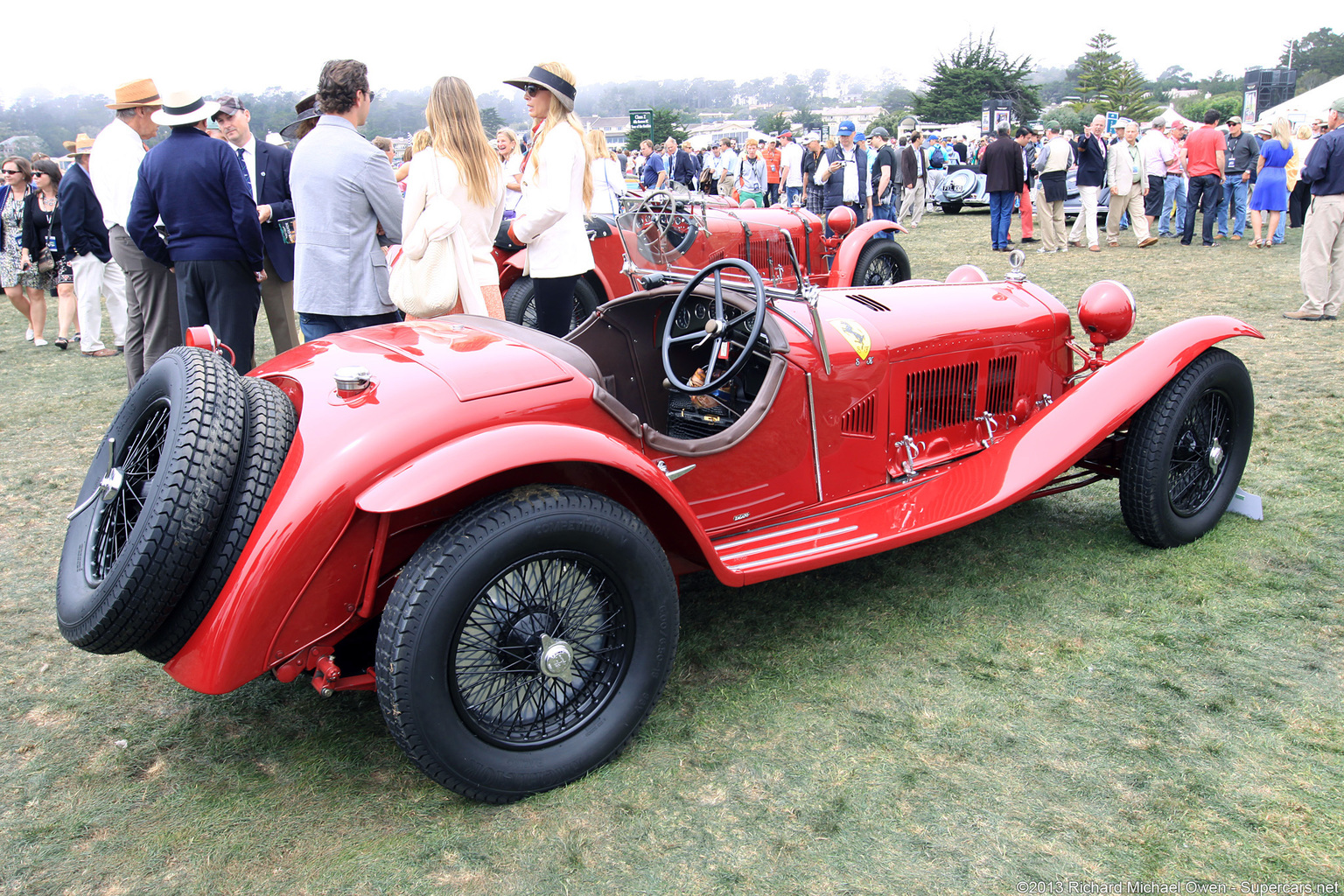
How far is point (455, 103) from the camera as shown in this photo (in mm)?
4188

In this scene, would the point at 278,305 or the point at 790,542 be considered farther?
the point at 278,305

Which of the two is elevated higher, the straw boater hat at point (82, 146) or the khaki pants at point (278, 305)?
the straw boater hat at point (82, 146)

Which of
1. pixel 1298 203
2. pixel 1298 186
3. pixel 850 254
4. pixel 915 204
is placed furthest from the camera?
pixel 915 204

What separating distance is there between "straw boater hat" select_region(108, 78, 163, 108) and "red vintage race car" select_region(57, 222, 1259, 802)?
12.7ft

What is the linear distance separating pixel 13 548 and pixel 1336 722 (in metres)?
5.33

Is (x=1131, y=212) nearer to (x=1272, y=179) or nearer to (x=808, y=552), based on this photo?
(x=1272, y=179)

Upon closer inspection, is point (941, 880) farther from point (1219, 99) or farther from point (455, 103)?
point (1219, 99)

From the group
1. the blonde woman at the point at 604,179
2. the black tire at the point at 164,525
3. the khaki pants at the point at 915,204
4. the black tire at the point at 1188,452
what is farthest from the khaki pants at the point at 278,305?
the khaki pants at the point at 915,204

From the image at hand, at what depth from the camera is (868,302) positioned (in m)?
3.77

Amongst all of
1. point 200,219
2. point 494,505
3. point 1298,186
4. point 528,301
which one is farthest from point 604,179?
point 1298,186

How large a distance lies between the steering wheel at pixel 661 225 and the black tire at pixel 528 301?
60 centimetres

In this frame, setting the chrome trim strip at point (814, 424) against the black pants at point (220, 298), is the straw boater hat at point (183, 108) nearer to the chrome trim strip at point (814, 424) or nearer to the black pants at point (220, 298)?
the black pants at point (220, 298)

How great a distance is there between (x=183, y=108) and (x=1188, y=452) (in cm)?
545

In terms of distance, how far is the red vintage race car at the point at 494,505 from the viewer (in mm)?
2141
